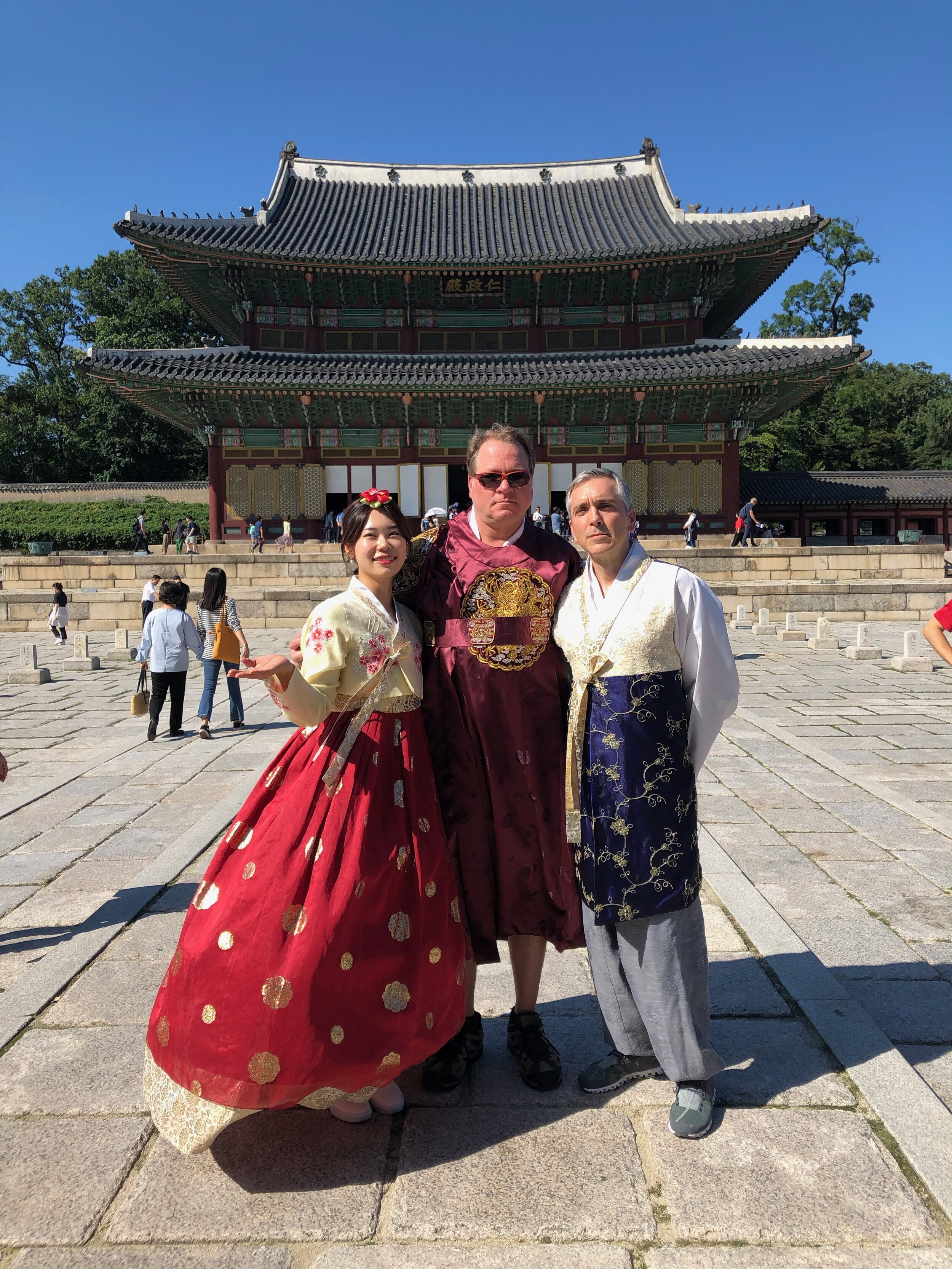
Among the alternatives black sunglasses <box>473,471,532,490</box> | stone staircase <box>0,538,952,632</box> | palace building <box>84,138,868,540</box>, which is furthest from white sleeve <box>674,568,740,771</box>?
palace building <box>84,138,868,540</box>

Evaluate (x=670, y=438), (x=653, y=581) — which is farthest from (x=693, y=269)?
(x=653, y=581)

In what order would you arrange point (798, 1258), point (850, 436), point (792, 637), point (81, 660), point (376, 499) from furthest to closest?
point (850, 436) → point (792, 637) → point (81, 660) → point (376, 499) → point (798, 1258)

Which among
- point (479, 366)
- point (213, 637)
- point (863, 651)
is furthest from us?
point (479, 366)

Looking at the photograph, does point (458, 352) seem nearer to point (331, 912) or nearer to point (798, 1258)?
point (331, 912)

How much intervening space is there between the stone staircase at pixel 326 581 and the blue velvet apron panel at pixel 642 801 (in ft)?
45.6

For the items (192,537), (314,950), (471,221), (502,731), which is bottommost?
(314,950)

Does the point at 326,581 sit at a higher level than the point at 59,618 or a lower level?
higher

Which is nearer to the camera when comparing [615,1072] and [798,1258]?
[798,1258]

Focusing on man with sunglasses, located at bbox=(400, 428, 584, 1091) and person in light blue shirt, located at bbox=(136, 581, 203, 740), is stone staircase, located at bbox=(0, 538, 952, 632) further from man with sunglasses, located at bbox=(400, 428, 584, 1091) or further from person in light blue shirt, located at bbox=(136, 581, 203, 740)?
man with sunglasses, located at bbox=(400, 428, 584, 1091)

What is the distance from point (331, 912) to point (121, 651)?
11.9 m

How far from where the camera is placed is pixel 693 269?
2020 centimetres

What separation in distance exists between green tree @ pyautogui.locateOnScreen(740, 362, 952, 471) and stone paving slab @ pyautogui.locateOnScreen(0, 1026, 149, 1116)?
32628mm

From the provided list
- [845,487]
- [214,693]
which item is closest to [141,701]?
[214,693]

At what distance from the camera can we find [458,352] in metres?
21.4
